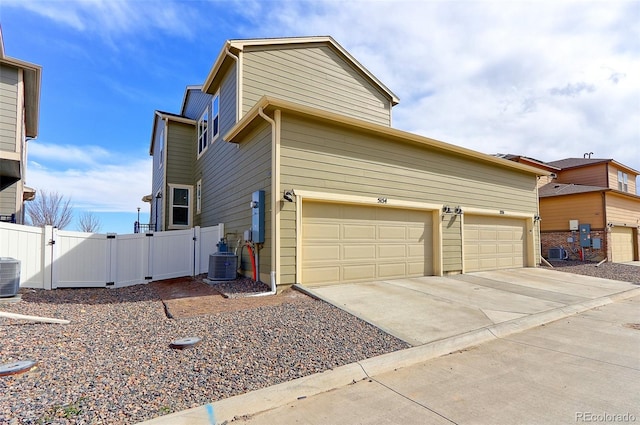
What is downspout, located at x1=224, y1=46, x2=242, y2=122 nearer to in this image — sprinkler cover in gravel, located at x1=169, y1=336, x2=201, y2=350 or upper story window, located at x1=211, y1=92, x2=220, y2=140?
upper story window, located at x1=211, y1=92, x2=220, y2=140

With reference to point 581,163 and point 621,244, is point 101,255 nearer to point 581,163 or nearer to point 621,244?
point 621,244

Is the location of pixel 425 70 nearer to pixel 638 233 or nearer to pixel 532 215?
pixel 532 215

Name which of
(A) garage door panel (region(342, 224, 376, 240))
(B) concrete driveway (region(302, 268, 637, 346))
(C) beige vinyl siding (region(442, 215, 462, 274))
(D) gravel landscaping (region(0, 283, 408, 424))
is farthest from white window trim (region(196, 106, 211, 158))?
(C) beige vinyl siding (region(442, 215, 462, 274))

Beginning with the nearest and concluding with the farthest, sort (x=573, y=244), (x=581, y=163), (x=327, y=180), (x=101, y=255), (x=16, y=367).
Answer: (x=16, y=367) < (x=327, y=180) < (x=101, y=255) < (x=573, y=244) < (x=581, y=163)

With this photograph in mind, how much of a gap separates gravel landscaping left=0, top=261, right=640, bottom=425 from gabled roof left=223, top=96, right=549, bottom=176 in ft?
13.2

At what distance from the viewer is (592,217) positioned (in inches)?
655

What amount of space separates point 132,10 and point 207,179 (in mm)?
5923

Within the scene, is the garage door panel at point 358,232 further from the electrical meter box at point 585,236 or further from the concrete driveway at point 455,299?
the electrical meter box at point 585,236

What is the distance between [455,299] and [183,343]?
5.25m

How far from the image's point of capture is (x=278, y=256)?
6.95 meters

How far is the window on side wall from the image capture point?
1365 centimetres

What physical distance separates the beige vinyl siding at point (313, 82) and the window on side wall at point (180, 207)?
621cm

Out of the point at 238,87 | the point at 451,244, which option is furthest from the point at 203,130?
the point at 451,244

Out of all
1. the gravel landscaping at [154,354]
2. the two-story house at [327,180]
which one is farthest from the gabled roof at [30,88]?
the gravel landscaping at [154,354]
